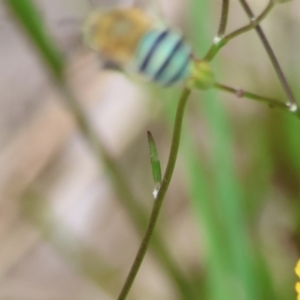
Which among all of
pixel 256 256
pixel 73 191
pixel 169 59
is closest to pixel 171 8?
pixel 73 191

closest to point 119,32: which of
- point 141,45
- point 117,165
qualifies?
point 141,45

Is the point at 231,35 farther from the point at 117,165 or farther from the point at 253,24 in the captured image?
the point at 117,165

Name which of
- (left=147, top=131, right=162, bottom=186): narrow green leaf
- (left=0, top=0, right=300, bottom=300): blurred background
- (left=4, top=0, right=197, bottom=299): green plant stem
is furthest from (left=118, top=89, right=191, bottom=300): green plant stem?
(left=0, top=0, right=300, bottom=300): blurred background

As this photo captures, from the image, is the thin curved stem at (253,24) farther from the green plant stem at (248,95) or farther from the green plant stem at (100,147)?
the green plant stem at (100,147)

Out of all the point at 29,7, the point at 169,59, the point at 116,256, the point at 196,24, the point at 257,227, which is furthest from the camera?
the point at 116,256

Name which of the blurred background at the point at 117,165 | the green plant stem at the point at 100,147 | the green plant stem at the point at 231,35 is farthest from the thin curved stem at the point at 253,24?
the blurred background at the point at 117,165

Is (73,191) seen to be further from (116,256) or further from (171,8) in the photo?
(171,8)
